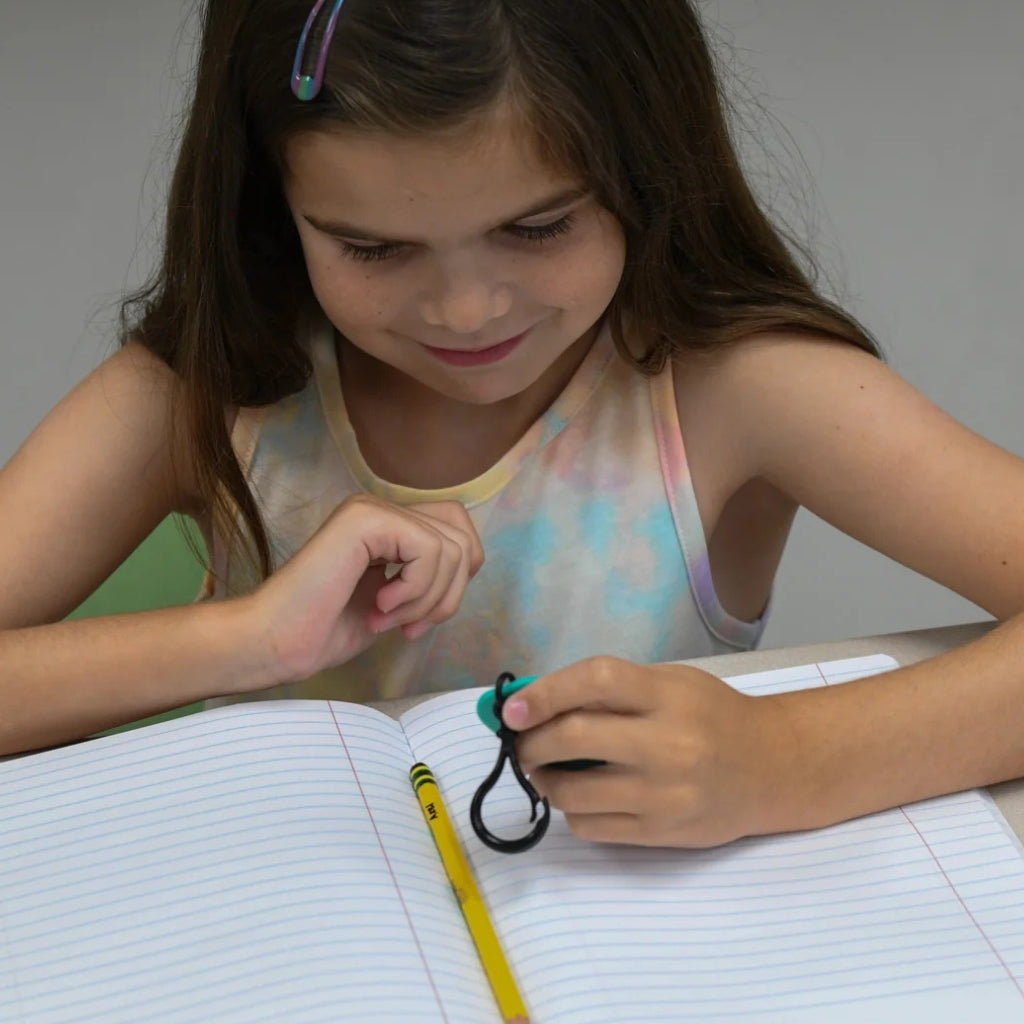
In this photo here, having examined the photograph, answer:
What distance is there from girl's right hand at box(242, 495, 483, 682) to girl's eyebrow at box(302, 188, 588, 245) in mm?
138

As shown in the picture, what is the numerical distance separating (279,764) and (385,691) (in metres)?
0.33

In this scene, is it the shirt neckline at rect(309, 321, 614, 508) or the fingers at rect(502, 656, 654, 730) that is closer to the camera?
the fingers at rect(502, 656, 654, 730)

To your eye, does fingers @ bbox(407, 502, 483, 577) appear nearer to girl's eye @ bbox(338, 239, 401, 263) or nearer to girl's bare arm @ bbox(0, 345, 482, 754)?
girl's bare arm @ bbox(0, 345, 482, 754)

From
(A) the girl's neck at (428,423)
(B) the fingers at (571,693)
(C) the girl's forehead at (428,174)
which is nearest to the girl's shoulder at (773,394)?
(A) the girl's neck at (428,423)

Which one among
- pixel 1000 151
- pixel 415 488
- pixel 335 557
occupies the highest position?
pixel 335 557

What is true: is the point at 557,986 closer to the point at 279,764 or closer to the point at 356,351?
the point at 279,764

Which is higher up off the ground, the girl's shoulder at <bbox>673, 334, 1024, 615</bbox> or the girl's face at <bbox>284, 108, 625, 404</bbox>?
the girl's face at <bbox>284, 108, 625, 404</bbox>

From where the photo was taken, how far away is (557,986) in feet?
1.98

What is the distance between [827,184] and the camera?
7.02ft

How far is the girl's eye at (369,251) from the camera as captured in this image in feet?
2.65

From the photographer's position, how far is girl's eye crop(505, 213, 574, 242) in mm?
807

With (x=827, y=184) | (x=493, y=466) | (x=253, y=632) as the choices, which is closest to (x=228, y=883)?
(x=253, y=632)

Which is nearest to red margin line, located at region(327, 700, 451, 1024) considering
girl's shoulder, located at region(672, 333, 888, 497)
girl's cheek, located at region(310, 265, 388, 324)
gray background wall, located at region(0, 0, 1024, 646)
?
girl's cheek, located at region(310, 265, 388, 324)

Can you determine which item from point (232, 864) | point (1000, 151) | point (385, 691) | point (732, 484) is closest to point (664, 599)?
point (732, 484)
